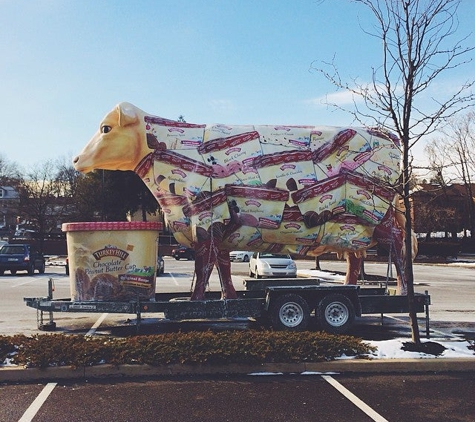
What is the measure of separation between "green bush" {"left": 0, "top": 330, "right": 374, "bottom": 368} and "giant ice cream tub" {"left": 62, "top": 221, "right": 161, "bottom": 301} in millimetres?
2100

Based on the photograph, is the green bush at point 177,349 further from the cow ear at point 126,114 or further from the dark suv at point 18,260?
the dark suv at point 18,260

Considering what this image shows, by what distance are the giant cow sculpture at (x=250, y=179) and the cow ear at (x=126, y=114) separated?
0.8 inches

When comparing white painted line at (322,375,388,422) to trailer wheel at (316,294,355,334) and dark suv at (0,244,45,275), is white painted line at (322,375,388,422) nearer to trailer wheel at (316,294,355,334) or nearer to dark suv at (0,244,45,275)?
trailer wheel at (316,294,355,334)

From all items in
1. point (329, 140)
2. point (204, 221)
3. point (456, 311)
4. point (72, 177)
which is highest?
point (72, 177)

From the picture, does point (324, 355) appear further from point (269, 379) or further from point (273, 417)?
point (273, 417)

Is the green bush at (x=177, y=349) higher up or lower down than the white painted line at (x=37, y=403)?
higher up

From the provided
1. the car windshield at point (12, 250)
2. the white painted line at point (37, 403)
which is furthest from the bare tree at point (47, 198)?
the white painted line at point (37, 403)

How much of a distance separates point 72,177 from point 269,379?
57882mm

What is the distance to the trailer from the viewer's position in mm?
9695

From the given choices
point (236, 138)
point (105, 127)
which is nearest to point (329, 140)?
point (236, 138)

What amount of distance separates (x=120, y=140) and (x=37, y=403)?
20.8 feet

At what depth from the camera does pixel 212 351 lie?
7371mm

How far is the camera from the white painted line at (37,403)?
5.55 metres

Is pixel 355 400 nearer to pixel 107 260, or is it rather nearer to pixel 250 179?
pixel 107 260
